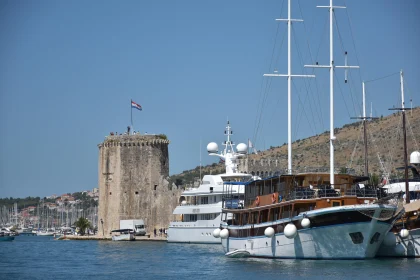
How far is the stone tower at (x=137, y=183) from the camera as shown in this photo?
72125 millimetres

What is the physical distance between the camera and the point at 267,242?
39.9m

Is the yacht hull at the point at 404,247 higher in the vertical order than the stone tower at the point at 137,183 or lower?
lower

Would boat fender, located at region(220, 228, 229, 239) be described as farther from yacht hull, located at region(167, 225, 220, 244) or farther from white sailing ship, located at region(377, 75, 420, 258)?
yacht hull, located at region(167, 225, 220, 244)

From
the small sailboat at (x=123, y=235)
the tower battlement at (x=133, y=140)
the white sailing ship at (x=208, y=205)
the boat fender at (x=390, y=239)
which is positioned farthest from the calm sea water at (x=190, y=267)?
the tower battlement at (x=133, y=140)

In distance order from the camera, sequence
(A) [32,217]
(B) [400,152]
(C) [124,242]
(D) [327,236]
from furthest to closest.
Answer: (A) [32,217]
(B) [400,152]
(C) [124,242]
(D) [327,236]

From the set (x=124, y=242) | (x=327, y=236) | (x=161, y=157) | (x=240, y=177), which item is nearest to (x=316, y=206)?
(x=327, y=236)

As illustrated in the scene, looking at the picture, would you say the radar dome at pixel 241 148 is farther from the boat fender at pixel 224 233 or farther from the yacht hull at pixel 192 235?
the boat fender at pixel 224 233

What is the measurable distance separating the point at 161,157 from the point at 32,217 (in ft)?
430

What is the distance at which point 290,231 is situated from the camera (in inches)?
1437

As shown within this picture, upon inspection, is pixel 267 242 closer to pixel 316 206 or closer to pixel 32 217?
pixel 316 206

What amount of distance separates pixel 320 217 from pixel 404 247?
6.23 metres

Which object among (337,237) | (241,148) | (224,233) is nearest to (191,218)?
(241,148)

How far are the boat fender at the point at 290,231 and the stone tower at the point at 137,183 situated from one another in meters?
35.4

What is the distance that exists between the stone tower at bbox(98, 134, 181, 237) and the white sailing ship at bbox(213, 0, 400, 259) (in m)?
31.3
